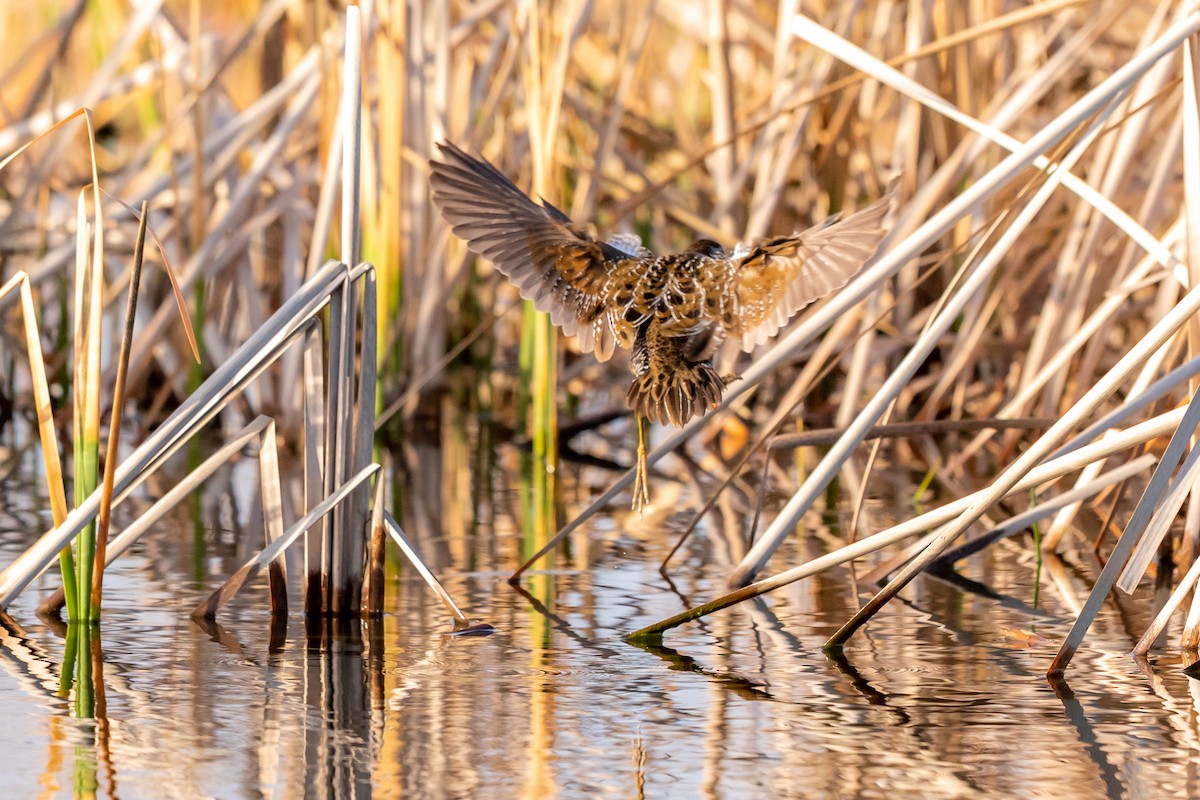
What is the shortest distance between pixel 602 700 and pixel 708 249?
82 cm

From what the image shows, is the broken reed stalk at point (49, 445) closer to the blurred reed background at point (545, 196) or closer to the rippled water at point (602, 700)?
the rippled water at point (602, 700)

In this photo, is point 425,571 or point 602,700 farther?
point 425,571

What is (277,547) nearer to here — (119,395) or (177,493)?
(177,493)

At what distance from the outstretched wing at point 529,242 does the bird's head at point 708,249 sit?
129 millimetres

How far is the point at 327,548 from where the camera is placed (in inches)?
112

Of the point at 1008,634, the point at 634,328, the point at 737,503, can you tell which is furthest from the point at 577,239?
the point at 737,503

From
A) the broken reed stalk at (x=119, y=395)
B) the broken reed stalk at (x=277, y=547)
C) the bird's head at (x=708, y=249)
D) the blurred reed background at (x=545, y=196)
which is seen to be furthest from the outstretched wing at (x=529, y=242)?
the blurred reed background at (x=545, y=196)

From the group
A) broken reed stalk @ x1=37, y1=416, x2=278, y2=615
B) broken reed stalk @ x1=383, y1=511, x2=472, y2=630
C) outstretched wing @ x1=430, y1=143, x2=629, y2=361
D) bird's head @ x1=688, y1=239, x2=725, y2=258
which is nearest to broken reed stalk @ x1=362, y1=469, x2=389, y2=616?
broken reed stalk @ x1=383, y1=511, x2=472, y2=630

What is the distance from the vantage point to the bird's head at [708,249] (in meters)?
2.81

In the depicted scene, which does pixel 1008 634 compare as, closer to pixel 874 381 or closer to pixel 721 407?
pixel 721 407

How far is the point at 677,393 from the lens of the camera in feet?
8.54

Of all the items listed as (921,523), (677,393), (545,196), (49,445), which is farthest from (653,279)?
(545,196)

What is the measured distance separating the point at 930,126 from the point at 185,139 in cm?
239

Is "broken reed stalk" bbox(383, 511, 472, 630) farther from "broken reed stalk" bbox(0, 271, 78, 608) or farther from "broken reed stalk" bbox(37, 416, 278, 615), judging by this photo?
"broken reed stalk" bbox(0, 271, 78, 608)
